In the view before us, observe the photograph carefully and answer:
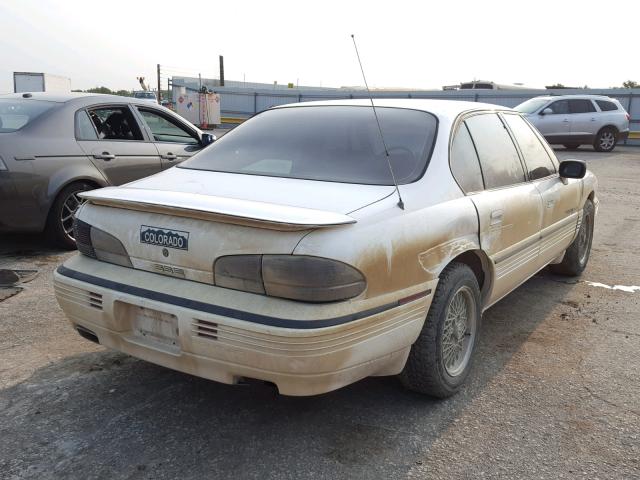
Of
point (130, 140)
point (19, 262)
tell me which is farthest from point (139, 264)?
point (130, 140)

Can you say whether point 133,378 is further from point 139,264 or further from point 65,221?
point 65,221

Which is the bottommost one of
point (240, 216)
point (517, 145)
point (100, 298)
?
Result: point (100, 298)

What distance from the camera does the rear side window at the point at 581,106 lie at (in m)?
18.9

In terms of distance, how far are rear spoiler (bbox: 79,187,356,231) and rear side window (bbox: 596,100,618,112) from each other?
19.1m

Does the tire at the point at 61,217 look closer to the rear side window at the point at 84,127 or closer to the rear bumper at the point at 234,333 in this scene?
the rear side window at the point at 84,127

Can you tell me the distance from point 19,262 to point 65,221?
59 cm

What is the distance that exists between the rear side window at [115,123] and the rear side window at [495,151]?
407 centimetres

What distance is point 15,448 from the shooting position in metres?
2.67

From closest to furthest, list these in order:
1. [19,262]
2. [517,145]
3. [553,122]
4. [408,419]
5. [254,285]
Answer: [254,285]
[408,419]
[517,145]
[19,262]
[553,122]

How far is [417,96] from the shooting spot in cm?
2634

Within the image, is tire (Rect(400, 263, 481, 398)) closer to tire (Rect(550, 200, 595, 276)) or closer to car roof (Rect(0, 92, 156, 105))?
tire (Rect(550, 200, 595, 276))

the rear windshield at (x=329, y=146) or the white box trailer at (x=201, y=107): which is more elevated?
the white box trailer at (x=201, y=107)

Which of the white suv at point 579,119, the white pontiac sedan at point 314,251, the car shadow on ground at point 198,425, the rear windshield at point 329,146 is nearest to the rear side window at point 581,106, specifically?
the white suv at point 579,119

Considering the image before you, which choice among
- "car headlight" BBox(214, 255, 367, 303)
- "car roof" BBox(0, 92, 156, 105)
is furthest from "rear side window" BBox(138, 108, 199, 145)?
"car headlight" BBox(214, 255, 367, 303)
